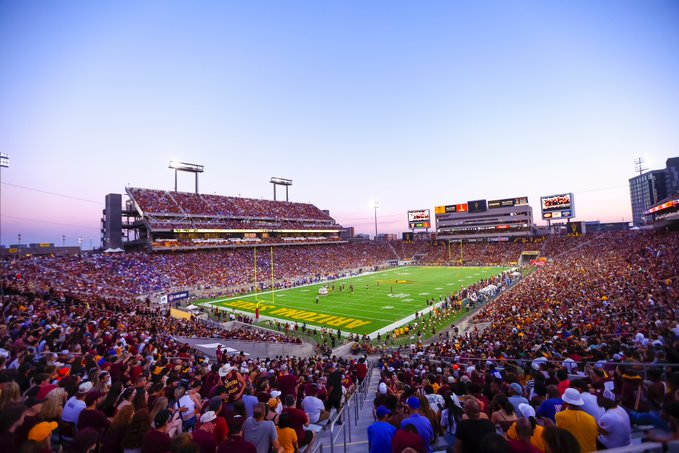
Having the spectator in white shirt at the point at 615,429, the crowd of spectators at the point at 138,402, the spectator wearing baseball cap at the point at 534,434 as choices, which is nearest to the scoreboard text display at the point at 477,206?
the crowd of spectators at the point at 138,402

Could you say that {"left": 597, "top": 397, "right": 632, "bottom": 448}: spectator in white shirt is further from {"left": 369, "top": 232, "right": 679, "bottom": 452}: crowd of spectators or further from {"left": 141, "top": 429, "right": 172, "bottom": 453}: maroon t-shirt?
{"left": 141, "top": 429, "right": 172, "bottom": 453}: maroon t-shirt

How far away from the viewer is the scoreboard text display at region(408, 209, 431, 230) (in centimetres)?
9000

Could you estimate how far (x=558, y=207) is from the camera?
71.4 m

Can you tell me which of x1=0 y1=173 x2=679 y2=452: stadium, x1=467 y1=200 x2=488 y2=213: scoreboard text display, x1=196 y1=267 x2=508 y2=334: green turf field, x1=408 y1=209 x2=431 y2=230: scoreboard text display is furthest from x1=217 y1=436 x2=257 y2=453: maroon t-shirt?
x1=467 y1=200 x2=488 y2=213: scoreboard text display

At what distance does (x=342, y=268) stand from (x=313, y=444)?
183 feet

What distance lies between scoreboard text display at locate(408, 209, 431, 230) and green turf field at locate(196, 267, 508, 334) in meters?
44.8

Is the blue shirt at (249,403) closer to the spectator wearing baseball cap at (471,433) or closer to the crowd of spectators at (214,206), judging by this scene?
the spectator wearing baseball cap at (471,433)

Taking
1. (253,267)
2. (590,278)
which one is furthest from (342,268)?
(590,278)

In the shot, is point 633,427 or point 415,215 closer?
point 633,427

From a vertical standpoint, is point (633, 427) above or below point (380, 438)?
below

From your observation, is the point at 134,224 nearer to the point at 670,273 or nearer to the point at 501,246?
the point at 670,273

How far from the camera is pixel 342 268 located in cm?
6028

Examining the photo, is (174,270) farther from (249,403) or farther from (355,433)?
(249,403)

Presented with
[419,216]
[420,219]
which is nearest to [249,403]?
[419,216]
